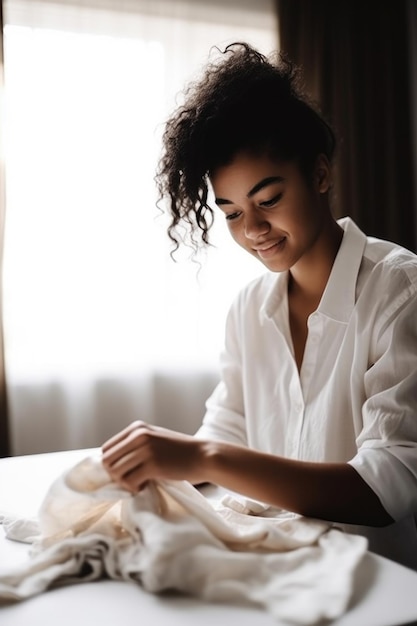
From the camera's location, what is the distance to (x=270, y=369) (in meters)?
1.51

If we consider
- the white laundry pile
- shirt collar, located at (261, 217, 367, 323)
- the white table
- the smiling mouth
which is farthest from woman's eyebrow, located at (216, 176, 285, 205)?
the white table

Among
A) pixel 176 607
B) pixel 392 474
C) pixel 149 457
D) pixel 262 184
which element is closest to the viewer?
pixel 176 607

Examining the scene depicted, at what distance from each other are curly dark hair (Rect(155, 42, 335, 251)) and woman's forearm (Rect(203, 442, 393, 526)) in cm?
58

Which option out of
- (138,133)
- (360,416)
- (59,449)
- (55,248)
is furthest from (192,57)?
(360,416)

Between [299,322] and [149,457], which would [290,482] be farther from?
[299,322]

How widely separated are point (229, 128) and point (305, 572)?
0.81 meters

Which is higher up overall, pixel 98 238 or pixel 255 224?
pixel 98 238

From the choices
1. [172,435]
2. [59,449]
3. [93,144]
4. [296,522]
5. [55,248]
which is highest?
[93,144]

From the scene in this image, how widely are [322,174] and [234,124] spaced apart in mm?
246

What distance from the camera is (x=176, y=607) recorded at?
2.30ft

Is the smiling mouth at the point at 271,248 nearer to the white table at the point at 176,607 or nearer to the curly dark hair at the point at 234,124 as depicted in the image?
the curly dark hair at the point at 234,124

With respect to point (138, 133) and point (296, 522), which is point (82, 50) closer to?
point (138, 133)

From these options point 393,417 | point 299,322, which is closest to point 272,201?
point 299,322

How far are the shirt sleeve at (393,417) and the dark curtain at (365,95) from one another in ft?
8.67
